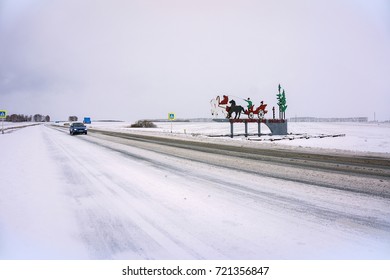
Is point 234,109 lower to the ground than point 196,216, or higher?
higher

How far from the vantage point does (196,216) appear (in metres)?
4.60

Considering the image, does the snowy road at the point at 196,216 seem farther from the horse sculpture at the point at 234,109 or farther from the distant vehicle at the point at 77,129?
the distant vehicle at the point at 77,129

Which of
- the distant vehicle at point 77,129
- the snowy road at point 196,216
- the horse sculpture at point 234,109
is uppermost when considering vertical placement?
the horse sculpture at point 234,109

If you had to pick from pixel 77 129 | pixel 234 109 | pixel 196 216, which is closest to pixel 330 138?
pixel 234 109

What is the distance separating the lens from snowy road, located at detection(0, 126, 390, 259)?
11.3 ft

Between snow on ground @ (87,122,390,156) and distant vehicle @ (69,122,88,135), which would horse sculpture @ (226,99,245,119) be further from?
distant vehicle @ (69,122,88,135)

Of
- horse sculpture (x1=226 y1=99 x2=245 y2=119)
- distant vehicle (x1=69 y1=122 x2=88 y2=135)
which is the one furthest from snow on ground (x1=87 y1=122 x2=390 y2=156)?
distant vehicle (x1=69 y1=122 x2=88 y2=135)

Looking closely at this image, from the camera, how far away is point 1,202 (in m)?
5.66

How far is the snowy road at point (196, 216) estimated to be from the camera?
3.45 meters

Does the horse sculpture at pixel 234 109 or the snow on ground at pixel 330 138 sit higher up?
the horse sculpture at pixel 234 109

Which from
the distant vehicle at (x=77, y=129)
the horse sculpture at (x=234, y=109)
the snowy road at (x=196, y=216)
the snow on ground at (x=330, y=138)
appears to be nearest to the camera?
the snowy road at (x=196, y=216)

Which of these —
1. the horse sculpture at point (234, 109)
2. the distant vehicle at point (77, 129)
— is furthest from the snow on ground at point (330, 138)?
the distant vehicle at point (77, 129)

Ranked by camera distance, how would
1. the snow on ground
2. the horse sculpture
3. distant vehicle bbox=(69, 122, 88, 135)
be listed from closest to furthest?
1. the snow on ground
2. the horse sculpture
3. distant vehicle bbox=(69, 122, 88, 135)

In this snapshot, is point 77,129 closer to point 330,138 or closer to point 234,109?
point 234,109
